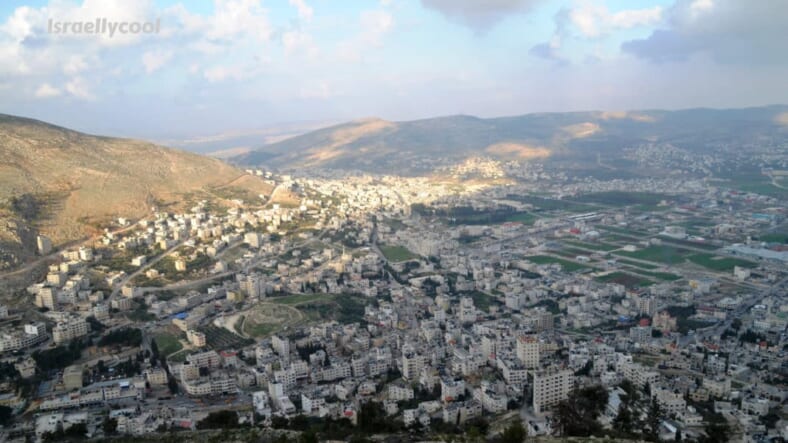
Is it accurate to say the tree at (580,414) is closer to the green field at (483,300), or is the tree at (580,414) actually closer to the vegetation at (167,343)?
the green field at (483,300)

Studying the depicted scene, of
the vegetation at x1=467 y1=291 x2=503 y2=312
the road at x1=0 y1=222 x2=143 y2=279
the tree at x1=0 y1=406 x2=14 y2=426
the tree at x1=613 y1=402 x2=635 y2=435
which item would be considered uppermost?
the road at x1=0 y1=222 x2=143 y2=279

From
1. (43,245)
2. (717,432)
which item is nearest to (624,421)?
(717,432)

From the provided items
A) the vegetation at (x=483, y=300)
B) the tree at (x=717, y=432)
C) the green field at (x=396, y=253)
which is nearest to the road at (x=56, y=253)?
the green field at (x=396, y=253)

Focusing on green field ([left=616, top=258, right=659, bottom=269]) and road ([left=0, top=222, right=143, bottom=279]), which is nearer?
road ([left=0, top=222, right=143, bottom=279])

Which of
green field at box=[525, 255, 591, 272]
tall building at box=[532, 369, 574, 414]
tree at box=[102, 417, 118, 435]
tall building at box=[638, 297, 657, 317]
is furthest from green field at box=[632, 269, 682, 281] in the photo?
tree at box=[102, 417, 118, 435]

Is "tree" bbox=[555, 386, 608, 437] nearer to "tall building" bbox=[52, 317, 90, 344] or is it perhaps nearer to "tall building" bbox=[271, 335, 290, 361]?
"tall building" bbox=[271, 335, 290, 361]

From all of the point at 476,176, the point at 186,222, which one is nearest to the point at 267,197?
the point at 186,222
